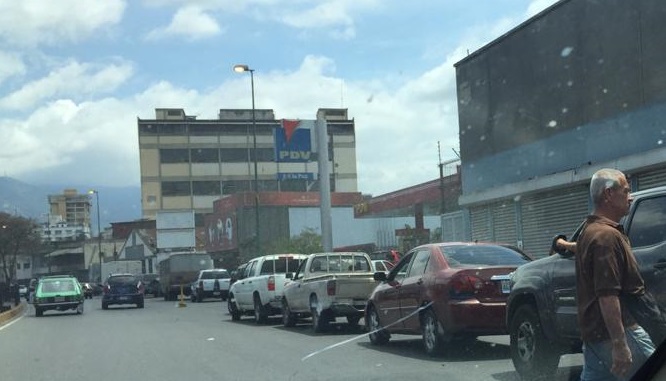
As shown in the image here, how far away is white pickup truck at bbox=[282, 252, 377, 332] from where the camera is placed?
14992 millimetres

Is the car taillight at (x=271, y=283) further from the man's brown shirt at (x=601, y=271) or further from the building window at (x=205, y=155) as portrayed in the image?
the building window at (x=205, y=155)

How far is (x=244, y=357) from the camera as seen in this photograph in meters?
12.2

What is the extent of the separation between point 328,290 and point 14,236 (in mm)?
Result: 67508

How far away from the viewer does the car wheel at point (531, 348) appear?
Answer: 26.5ft

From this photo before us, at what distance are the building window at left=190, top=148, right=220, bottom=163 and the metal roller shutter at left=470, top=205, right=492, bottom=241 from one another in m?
88.3

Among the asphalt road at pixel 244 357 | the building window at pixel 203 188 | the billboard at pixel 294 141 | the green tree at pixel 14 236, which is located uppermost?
the building window at pixel 203 188

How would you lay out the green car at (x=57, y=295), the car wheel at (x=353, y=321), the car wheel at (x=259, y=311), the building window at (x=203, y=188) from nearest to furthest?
the car wheel at (x=353, y=321), the car wheel at (x=259, y=311), the green car at (x=57, y=295), the building window at (x=203, y=188)

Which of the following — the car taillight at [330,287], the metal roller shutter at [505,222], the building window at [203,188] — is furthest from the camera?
the building window at [203,188]

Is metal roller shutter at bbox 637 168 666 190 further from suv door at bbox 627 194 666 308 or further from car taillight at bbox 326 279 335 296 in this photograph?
suv door at bbox 627 194 666 308

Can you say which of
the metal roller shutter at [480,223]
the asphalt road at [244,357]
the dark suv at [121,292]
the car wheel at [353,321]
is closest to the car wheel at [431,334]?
the asphalt road at [244,357]

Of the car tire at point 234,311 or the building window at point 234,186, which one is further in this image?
the building window at point 234,186

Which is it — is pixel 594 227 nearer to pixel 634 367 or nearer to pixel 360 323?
pixel 634 367

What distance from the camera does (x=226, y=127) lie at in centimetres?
11088

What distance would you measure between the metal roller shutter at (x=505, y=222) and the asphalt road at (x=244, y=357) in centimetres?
754
